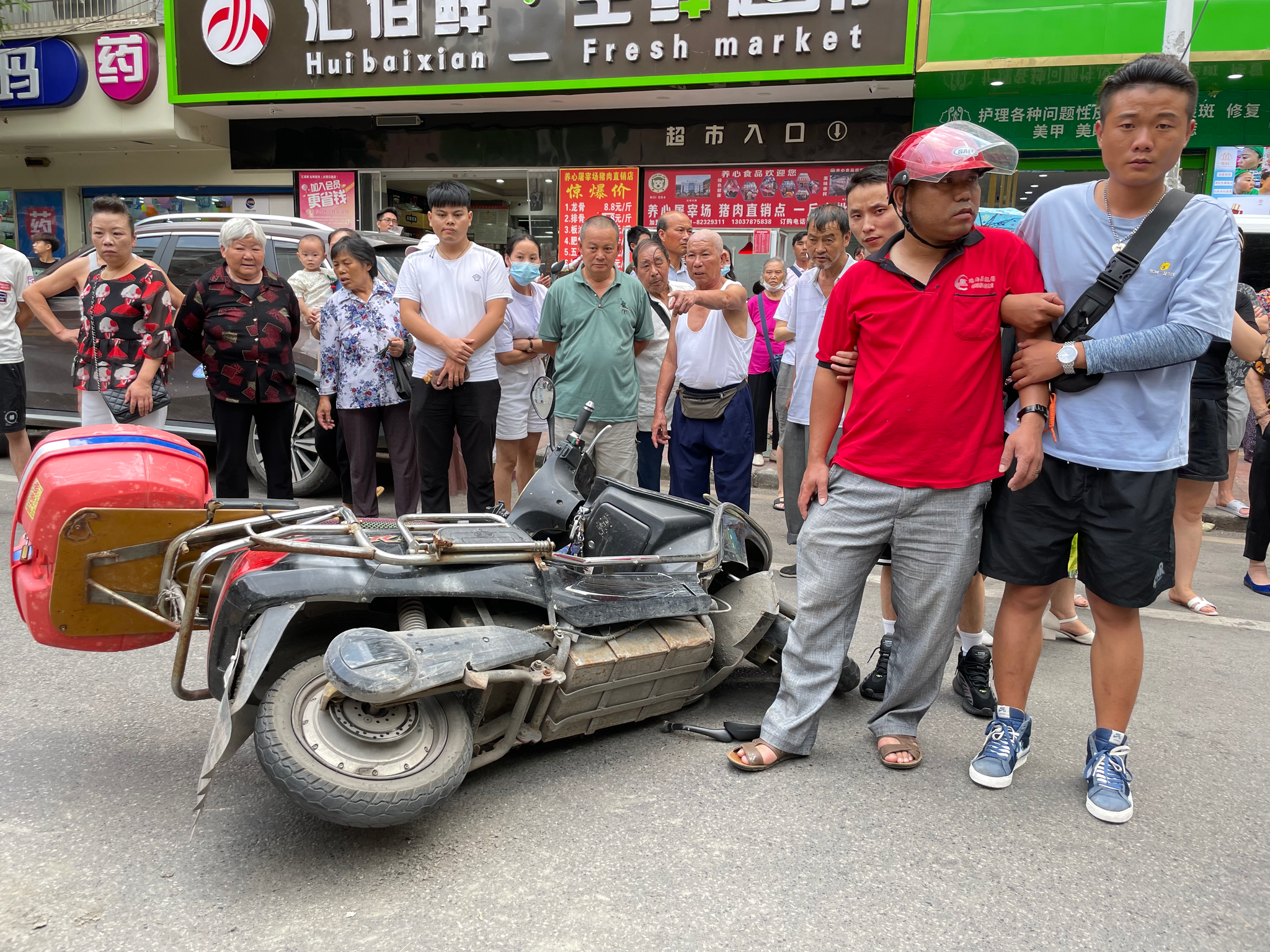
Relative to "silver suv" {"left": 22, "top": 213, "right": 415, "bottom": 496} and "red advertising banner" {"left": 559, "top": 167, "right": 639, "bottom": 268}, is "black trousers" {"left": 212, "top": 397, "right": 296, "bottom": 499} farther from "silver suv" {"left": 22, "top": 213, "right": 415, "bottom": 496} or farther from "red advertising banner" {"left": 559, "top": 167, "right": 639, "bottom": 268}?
"red advertising banner" {"left": 559, "top": 167, "right": 639, "bottom": 268}

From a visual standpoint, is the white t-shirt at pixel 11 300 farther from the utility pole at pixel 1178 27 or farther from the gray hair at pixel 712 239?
the utility pole at pixel 1178 27

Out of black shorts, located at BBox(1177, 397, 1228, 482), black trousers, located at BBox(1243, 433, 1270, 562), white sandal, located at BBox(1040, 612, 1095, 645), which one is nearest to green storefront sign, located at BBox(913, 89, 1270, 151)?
black trousers, located at BBox(1243, 433, 1270, 562)

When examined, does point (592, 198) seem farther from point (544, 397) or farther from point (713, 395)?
point (544, 397)

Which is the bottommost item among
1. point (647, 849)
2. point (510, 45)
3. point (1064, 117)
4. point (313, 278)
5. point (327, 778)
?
point (647, 849)

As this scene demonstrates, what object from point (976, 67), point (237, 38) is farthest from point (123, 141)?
point (976, 67)

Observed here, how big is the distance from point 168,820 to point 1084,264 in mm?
3018

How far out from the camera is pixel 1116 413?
2.80 meters

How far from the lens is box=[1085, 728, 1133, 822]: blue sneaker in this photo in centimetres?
284

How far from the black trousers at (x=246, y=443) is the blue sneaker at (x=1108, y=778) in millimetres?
4408

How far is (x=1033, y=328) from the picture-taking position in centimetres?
281

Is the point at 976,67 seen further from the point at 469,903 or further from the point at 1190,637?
the point at 469,903

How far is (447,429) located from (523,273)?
4.56 ft

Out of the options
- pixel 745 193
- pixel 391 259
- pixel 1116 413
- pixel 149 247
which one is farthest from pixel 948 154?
pixel 745 193

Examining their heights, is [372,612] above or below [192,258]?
below
